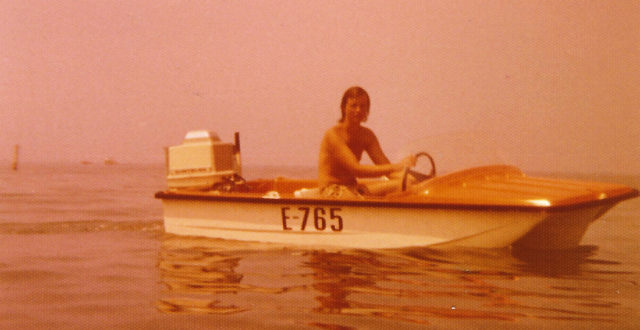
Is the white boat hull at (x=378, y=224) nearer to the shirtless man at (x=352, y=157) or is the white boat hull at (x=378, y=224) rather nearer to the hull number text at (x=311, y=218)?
the hull number text at (x=311, y=218)

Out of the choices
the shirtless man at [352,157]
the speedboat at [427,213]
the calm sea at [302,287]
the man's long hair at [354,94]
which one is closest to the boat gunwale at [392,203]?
the speedboat at [427,213]

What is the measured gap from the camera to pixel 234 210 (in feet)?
25.8

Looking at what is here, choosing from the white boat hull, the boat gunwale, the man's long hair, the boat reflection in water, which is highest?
the man's long hair

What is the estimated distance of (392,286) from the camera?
535 centimetres

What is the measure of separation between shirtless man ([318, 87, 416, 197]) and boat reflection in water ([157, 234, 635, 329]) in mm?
818

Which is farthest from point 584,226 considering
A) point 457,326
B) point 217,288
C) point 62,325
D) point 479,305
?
point 62,325

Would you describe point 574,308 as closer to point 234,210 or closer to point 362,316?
point 362,316

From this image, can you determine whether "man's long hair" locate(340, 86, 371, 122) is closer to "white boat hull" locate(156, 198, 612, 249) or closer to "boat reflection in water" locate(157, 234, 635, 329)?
"white boat hull" locate(156, 198, 612, 249)

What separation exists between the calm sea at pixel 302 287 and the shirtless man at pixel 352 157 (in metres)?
0.82

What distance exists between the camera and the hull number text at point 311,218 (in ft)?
23.0

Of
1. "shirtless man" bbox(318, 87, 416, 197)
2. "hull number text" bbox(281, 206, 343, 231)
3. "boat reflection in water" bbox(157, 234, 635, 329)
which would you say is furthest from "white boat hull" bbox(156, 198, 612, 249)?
"shirtless man" bbox(318, 87, 416, 197)

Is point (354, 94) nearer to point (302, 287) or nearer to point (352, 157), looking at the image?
point (352, 157)

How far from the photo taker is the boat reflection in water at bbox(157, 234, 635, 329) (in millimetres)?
4395

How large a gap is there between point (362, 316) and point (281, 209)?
3208mm
